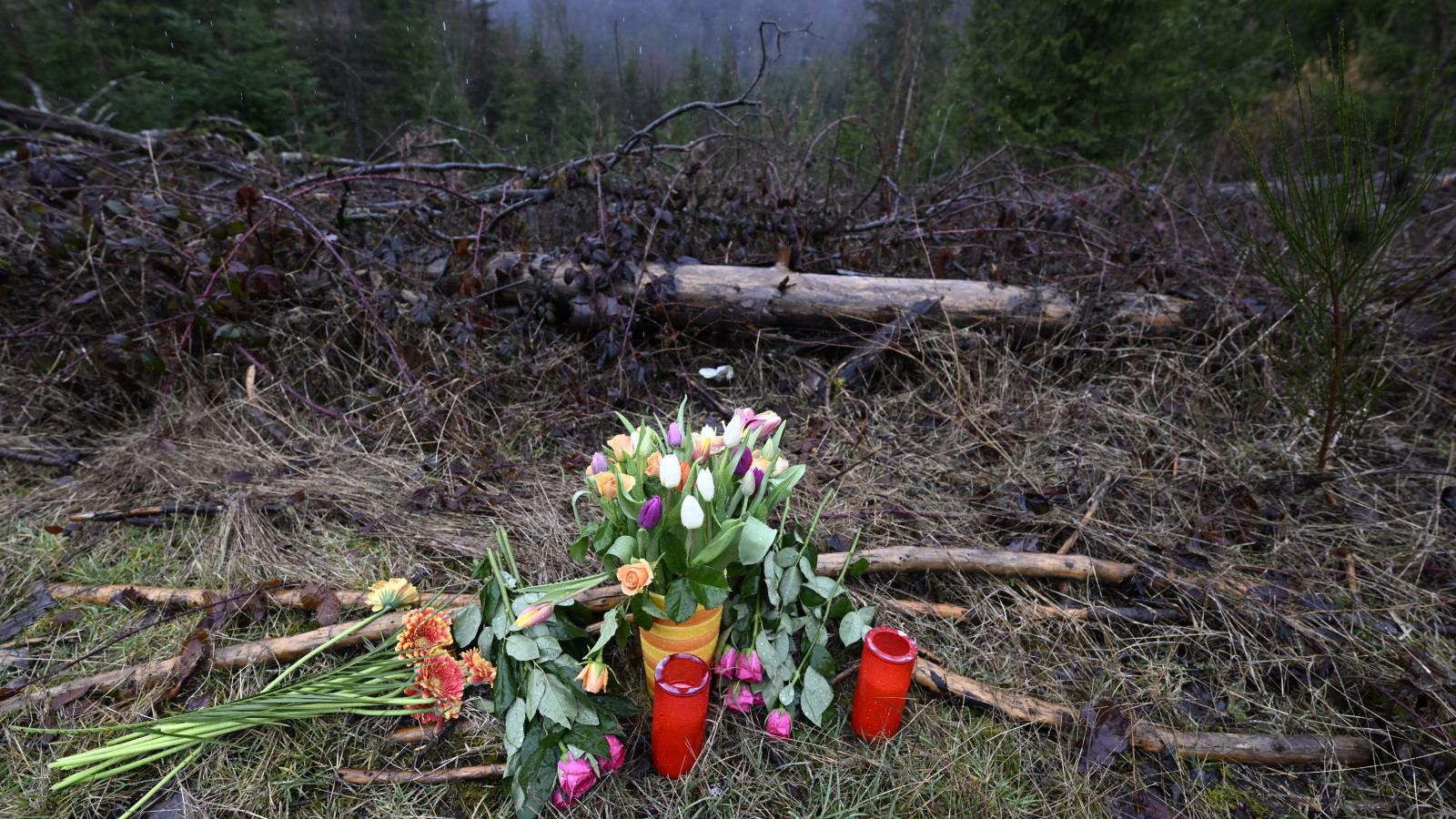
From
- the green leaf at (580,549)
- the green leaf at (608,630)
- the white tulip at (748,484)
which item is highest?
the white tulip at (748,484)

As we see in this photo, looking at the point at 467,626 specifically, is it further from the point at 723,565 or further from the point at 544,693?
the point at 723,565

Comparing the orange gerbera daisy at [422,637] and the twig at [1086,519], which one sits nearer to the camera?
the orange gerbera daisy at [422,637]

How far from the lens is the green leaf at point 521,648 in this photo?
1325 millimetres

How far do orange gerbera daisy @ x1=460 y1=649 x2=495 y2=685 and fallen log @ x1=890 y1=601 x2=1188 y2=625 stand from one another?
101 cm

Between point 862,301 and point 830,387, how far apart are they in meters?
0.46

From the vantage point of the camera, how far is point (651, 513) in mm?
1250

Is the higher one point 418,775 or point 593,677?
point 593,677

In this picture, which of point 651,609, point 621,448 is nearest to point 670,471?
point 621,448

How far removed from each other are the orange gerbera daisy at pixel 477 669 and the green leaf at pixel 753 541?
0.59m

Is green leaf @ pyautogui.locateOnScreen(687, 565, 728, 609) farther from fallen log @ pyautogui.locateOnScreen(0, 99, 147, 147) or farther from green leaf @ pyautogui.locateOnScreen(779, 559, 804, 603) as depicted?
fallen log @ pyautogui.locateOnScreen(0, 99, 147, 147)

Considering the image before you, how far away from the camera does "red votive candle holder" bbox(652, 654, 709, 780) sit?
127 cm

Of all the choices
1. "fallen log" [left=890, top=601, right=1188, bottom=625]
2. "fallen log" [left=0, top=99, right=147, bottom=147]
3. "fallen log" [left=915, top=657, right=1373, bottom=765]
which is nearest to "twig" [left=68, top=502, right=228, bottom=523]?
"fallen log" [left=890, top=601, right=1188, bottom=625]

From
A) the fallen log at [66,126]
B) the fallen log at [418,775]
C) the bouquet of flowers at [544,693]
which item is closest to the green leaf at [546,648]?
the bouquet of flowers at [544,693]

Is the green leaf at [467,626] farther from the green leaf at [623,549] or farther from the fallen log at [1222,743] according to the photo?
the fallen log at [1222,743]
